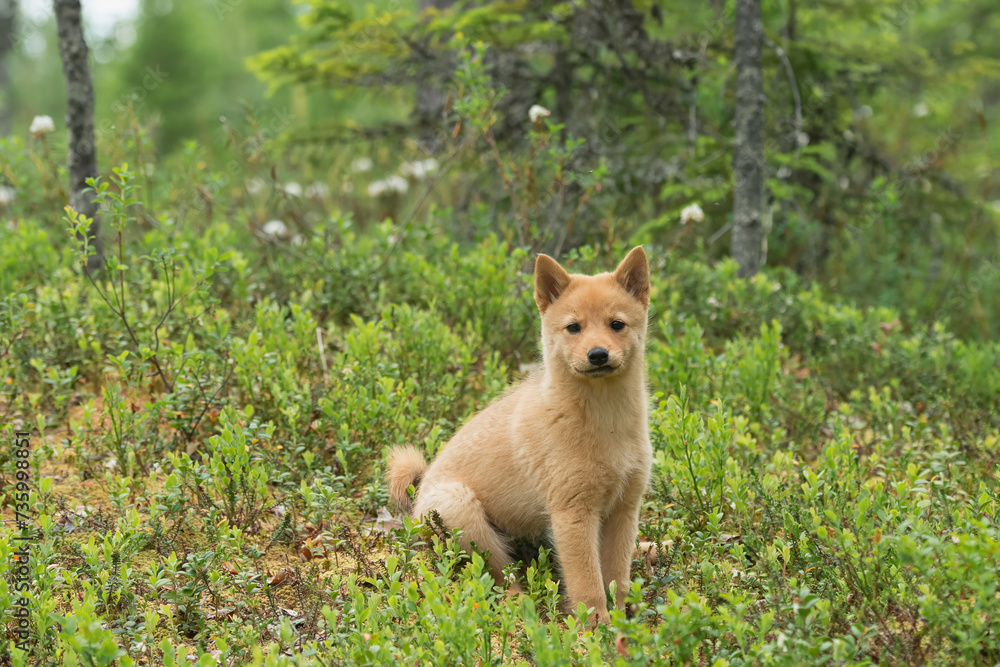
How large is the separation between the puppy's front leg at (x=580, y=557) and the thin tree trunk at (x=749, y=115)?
4.89 metres

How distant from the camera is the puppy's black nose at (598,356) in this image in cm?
365

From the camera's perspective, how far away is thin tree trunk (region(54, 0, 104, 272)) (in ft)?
21.1

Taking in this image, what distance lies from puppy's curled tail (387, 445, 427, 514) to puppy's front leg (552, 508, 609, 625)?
38.3 inches

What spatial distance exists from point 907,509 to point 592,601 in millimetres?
1538

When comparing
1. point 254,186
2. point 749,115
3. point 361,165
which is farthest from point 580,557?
point 254,186

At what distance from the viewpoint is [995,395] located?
6070 mm

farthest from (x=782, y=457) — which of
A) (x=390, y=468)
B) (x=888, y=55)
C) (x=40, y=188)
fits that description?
(x=40, y=188)

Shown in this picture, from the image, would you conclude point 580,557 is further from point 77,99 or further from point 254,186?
point 254,186

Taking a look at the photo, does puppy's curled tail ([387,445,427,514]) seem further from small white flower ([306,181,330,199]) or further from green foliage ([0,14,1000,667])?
small white flower ([306,181,330,199])

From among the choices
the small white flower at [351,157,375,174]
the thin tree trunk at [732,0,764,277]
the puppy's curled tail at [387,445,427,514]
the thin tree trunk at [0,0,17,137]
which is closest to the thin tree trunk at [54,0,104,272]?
the puppy's curled tail at [387,445,427,514]

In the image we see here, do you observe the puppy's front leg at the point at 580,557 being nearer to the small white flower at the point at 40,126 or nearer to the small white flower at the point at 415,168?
the small white flower at the point at 40,126

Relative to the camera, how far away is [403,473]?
4402 millimetres

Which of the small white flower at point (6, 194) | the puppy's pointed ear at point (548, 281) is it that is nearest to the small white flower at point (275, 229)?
the small white flower at point (6, 194)

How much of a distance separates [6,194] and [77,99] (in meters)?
3.62
